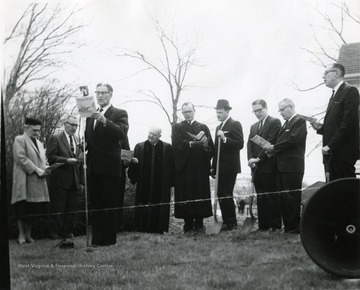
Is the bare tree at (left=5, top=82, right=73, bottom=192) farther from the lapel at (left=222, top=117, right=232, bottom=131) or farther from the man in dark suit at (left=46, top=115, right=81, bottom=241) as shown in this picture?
the lapel at (left=222, top=117, right=232, bottom=131)

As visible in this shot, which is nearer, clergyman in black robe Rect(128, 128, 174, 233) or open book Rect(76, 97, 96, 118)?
clergyman in black robe Rect(128, 128, 174, 233)

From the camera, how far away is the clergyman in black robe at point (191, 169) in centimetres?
388

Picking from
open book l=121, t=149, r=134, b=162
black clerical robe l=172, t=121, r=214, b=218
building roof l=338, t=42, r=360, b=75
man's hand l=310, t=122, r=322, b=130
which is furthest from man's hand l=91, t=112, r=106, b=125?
building roof l=338, t=42, r=360, b=75

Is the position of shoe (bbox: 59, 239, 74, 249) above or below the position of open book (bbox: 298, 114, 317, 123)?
below

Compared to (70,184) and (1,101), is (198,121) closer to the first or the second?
(70,184)

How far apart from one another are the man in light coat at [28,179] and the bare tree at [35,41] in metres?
0.32

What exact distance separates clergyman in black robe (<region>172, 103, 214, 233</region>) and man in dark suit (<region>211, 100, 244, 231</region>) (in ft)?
0.38

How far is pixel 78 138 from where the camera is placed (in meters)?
4.16

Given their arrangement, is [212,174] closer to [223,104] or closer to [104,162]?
[223,104]

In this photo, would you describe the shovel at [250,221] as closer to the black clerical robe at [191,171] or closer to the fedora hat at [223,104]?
the black clerical robe at [191,171]

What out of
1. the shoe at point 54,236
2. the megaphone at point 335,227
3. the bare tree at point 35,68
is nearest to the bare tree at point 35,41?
the bare tree at point 35,68

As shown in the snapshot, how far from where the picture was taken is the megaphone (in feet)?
10.6

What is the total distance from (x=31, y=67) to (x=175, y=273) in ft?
6.91

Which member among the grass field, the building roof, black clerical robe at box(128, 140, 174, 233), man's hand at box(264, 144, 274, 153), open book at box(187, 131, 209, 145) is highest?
the building roof
